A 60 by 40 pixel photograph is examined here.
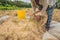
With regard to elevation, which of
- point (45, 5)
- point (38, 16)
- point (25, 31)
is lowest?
point (25, 31)

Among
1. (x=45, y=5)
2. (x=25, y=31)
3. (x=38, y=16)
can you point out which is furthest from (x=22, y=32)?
(x=45, y=5)

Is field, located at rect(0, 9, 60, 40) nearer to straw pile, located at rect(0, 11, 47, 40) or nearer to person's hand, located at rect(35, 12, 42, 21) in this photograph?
straw pile, located at rect(0, 11, 47, 40)

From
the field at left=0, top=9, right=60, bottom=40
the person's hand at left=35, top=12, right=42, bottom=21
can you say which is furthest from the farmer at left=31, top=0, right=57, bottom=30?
the field at left=0, top=9, right=60, bottom=40

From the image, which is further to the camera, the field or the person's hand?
the person's hand

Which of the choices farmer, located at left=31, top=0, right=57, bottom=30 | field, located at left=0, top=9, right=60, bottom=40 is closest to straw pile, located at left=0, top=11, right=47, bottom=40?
field, located at left=0, top=9, right=60, bottom=40

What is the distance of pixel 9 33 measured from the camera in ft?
13.2

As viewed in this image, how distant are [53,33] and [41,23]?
35 centimetres

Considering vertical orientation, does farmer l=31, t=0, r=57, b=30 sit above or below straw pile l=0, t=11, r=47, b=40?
above

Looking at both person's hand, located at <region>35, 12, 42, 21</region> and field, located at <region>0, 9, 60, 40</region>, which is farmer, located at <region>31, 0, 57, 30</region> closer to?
person's hand, located at <region>35, 12, 42, 21</region>

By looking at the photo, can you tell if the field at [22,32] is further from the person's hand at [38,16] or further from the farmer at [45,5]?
the farmer at [45,5]

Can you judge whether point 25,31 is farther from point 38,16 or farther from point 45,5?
point 45,5

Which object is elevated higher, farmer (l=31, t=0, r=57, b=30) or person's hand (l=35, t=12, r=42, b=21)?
farmer (l=31, t=0, r=57, b=30)

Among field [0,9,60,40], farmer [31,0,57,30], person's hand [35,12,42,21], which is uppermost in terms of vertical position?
farmer [31,0,57,30]

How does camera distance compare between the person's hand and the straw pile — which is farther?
the person's hand
